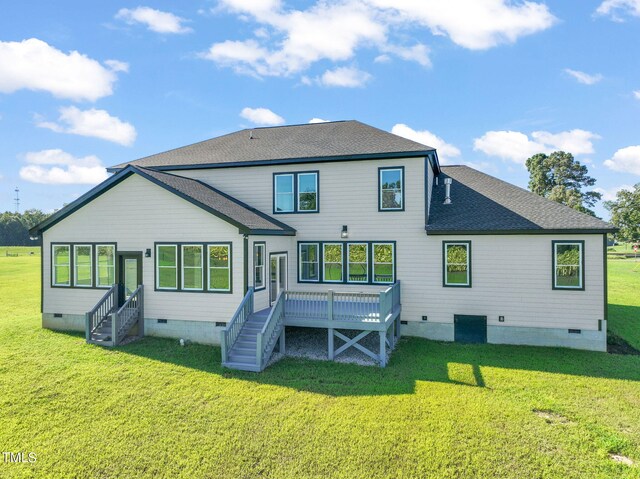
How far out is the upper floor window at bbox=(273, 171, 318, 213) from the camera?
14227 mm

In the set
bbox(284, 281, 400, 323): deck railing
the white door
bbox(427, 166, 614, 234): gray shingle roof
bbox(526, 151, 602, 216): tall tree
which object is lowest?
bbox(284, 281, 400, 323): deck railing

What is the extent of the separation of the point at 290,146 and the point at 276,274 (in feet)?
Result: 18.3

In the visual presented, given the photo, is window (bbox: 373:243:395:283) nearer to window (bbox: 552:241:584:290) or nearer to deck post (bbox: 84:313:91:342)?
window (bbox: 552:241:584:290)

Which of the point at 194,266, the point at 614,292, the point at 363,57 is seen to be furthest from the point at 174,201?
the point at 614,292

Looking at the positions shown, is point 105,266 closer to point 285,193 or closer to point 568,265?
point 285,193

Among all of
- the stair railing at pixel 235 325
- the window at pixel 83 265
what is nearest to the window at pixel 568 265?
the stair railing at pixel 235 325

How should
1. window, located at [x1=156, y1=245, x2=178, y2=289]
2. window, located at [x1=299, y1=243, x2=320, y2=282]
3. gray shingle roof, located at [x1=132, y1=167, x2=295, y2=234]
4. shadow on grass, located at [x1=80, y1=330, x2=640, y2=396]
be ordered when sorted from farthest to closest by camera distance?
window, located at [x1=299, y1=243, x2=320, y2=282], window, located at [x1=156, y1=245, x2=178, y2=289], gray shingle roof, located at [x1=132, y1=167, x2=295, y2=234], shadow on grass, located at [x1=80, y1=330, x2=640, y2=396]

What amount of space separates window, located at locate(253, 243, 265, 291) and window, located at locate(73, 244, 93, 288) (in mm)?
6382

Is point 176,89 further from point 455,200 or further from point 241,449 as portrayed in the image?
point 241,449

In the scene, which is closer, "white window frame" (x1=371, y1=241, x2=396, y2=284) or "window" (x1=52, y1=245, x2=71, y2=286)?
"white window frame" (x1=371, y1=241, x2=396, y2=284)

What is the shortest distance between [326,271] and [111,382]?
25.6ft

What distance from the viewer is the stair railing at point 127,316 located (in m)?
11.7

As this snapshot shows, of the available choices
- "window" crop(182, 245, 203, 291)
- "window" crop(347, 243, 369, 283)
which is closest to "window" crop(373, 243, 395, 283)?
"window" crop(347, 243, 369, 283)

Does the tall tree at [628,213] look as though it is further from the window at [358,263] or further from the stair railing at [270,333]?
the stair railing at [270,333]
